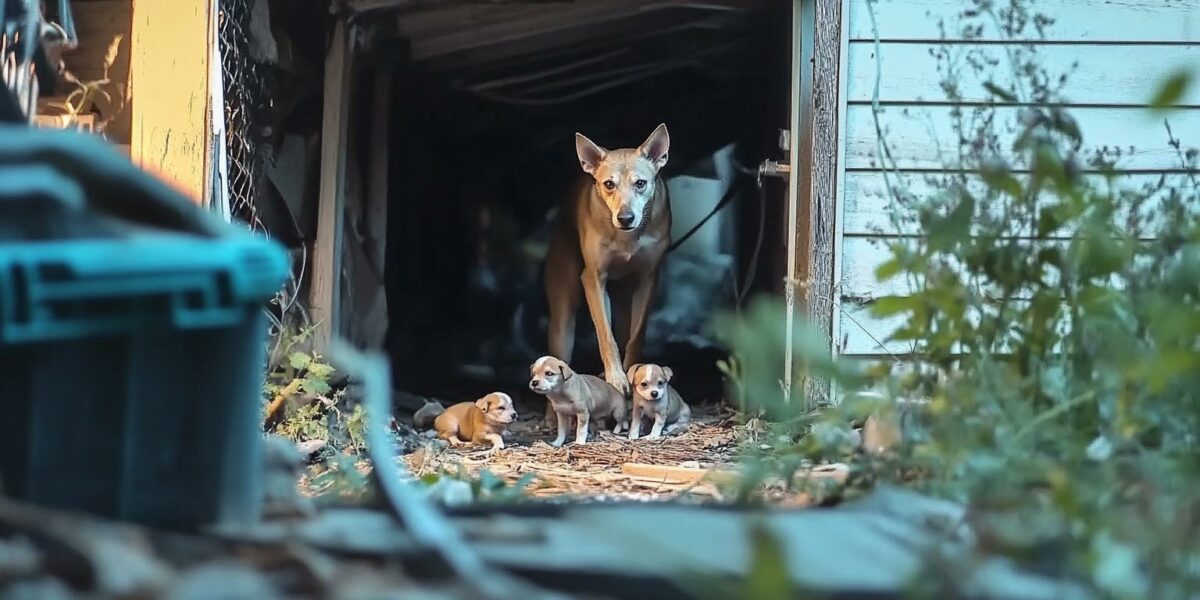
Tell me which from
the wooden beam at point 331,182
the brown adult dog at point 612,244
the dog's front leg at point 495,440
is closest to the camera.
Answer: the dog's front leg at point 495,440

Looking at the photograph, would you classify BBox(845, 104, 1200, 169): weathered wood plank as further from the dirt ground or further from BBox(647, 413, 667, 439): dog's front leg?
BBox(647, 413, 667, 439): dog's front leg

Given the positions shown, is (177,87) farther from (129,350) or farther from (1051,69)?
(1051,69)

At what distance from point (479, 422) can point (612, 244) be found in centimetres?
138

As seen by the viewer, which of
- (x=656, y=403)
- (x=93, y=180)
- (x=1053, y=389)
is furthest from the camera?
(x=656, y=403)

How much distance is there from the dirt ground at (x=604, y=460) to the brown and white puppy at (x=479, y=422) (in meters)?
0.10

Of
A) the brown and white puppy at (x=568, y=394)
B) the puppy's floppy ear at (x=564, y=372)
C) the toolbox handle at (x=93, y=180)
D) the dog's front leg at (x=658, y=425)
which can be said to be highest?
the toolbox handle at (x=93, y=180)

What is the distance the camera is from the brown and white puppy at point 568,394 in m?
5.36

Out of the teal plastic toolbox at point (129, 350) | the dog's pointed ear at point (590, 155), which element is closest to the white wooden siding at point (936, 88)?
the dog's pointed ear at point (590, 155)

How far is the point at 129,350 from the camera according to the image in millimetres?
1444

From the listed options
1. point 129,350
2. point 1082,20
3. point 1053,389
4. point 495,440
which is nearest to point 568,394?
point 495,440

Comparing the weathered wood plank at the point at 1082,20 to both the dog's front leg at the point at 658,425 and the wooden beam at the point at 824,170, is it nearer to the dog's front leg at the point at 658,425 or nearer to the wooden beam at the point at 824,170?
the wooden beam at the point at 824,170

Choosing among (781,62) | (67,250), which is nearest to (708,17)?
(781,62)

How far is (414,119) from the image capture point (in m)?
7.06

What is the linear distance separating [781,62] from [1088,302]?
4218 mm
